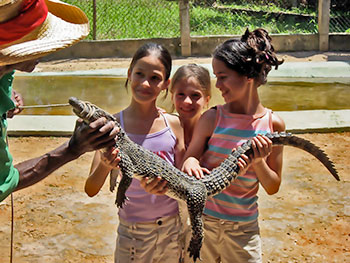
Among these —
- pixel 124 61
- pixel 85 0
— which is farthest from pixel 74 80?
pixel 85 0

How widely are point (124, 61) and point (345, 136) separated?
22.1 ft

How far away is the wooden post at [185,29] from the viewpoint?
11.7 meters

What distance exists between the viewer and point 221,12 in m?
14.1

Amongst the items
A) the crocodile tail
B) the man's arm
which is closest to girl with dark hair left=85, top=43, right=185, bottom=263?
the man's arm

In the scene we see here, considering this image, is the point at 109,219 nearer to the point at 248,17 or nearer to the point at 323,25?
the point at 323,25

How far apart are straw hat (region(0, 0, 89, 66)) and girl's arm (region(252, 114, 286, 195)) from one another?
1.11 m

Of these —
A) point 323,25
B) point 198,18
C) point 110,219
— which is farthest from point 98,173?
point 198,18

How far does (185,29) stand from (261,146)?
9.69 m

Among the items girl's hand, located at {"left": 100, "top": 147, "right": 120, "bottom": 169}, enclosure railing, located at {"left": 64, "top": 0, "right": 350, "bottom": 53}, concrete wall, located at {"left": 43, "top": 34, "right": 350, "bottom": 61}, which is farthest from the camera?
enclosure railing, located at {"left": 64, "top": 0, "right": 350, "bottom": 53}

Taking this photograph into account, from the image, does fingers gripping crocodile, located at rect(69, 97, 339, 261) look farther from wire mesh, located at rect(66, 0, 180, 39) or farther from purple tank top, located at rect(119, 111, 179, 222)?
wire mesh, located at rect(66, 0, 180, 39)

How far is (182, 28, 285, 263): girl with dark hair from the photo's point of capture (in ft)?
8.29

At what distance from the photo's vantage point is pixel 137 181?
2.61 metres

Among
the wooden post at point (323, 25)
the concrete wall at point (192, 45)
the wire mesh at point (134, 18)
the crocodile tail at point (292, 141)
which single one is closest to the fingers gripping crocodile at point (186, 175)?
the crocodile tail at point (292, 141)

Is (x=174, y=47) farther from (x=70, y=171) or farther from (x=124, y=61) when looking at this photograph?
(x=70, y=171)
